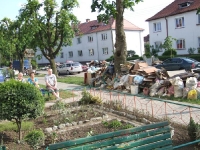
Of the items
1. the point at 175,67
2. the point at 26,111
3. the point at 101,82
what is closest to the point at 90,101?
the point at 26,111

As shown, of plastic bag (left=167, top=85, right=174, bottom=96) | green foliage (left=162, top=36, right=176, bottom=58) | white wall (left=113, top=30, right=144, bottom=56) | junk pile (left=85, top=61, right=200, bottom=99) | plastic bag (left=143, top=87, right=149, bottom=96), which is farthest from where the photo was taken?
white wall (left=113, top=30, right=144, bottom=56)

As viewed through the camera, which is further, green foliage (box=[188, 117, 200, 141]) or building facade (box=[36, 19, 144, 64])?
building facade (box=[36, 19, 144, 64])

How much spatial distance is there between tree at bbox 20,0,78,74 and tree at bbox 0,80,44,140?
19946mm

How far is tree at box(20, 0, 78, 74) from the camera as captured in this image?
2578 centimetres

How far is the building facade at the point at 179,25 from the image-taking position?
3550 cm

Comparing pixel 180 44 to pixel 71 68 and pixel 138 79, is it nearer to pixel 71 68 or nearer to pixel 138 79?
pixel 71 68

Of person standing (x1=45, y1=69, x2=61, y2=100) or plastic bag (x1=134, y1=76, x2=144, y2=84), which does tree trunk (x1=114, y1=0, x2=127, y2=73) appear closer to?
plastic bag (x1=134, y1=76, x2=144, y2=84)

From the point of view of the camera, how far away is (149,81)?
13.4 metres

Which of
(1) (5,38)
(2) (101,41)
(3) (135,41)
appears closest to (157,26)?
(3) (135,41)

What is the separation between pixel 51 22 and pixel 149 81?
16.0 metres

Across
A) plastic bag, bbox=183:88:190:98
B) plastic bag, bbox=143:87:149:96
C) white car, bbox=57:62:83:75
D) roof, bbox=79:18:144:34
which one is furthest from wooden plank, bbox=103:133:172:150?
roof, bbox=79:18:144:34

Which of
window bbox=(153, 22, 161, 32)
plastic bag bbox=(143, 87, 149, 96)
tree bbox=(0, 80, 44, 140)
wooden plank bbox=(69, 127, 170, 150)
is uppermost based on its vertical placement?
window bbox=(153, 22, 161, 32)

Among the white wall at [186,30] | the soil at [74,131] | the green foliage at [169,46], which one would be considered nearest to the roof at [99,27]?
the white wall at [186,30]

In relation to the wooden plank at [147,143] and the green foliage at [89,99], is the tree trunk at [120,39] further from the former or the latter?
the wooden plank at [147,143]
